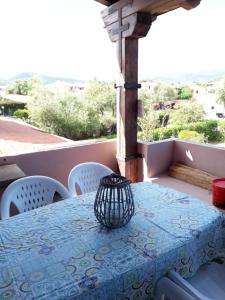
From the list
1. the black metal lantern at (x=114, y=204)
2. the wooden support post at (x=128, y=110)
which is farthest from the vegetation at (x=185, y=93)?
the black metal lantern at (x=114, y=204)

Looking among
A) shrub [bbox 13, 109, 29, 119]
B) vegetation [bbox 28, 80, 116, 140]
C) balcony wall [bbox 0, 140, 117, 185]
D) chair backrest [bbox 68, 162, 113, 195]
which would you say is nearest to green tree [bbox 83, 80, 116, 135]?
vegetation [bbox 28, 80, 116, 140]

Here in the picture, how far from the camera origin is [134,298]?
0.96 metres

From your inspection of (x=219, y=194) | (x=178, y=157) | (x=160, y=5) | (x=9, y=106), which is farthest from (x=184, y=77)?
(x=219, y=194)

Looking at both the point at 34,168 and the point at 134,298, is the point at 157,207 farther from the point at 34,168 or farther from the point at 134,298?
the point at 34,168

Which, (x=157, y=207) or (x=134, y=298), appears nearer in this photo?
(x=134, y=298)

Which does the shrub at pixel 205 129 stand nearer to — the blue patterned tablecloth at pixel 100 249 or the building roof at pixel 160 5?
the building roof at pixel 160 5

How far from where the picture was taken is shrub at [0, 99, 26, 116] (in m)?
5.60

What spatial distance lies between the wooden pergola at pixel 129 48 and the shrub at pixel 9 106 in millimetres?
3556

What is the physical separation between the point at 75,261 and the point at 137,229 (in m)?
0.37

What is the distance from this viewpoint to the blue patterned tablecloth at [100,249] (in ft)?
2.93

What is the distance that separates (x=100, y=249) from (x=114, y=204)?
22cm

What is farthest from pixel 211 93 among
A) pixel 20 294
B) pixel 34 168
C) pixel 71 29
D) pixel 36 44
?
pixel 20 294

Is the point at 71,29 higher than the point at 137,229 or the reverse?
higher

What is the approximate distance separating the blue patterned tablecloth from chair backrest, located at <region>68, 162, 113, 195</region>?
1.49 feet
